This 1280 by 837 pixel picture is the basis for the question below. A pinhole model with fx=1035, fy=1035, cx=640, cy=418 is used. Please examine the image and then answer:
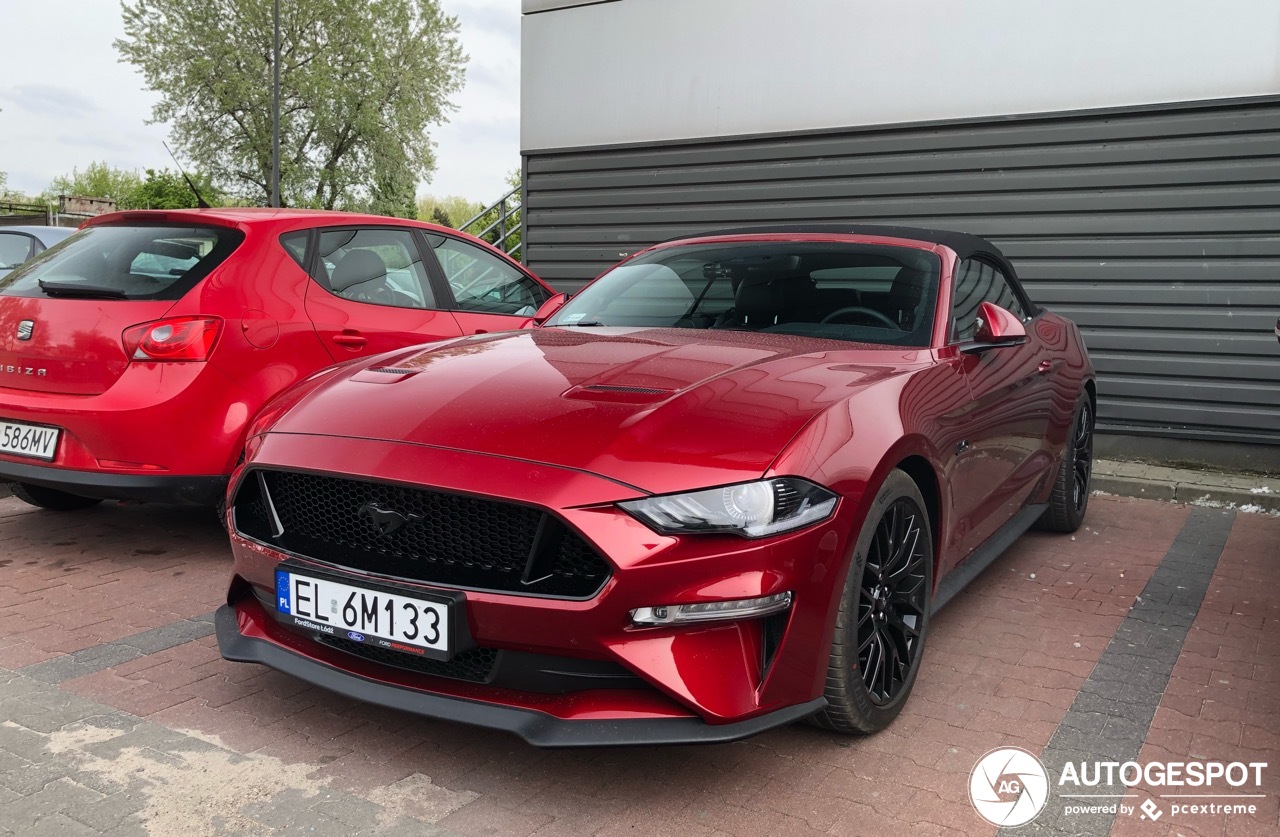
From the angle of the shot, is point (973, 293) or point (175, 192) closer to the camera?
point (973, 293)

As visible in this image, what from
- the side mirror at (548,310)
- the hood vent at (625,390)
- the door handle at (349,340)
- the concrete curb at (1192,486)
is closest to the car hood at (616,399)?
the hood vent at (625,390)

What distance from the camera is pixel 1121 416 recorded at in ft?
24.0

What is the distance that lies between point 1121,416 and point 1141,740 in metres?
4.96

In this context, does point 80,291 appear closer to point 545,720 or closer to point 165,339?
point 165,339

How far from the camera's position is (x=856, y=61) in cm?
801

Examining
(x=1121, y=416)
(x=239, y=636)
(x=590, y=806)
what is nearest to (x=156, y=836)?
(x=239, y=636)

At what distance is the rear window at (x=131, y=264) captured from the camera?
13.9 ft

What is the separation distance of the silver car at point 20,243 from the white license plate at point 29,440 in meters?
4.82

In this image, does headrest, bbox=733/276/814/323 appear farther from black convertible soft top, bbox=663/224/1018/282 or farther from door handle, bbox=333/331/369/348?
door handle, bbox=333/331/369/348

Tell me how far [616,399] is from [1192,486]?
5.15m

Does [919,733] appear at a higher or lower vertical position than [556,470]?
lower

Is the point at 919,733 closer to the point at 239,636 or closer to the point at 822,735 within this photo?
the point at 822,735

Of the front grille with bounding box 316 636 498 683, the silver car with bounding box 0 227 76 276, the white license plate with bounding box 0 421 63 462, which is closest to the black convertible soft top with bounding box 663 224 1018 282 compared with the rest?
the front grille with bounding box 316 636 498 683

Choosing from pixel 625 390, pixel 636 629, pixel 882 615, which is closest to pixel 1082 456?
pixel 882 615
